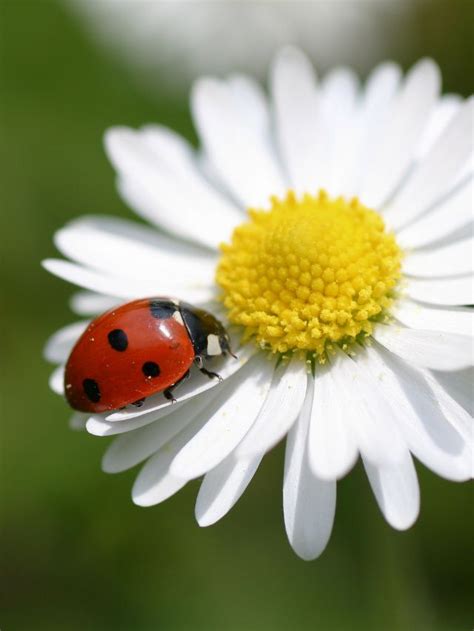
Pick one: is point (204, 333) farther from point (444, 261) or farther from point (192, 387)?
point (444, 261)

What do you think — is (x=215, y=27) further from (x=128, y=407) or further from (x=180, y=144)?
(x=128, y=407)

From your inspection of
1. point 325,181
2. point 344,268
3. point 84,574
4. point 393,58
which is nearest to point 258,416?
point 344,268

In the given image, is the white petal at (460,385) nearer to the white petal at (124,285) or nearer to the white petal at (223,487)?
the white petal at (223,487)

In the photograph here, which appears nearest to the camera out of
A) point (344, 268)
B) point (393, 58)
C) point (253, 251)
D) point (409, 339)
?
point (409, 339)

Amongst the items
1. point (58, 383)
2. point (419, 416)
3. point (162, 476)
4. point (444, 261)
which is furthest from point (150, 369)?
point (444, 261)

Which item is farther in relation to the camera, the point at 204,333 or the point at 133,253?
the point at 133,253

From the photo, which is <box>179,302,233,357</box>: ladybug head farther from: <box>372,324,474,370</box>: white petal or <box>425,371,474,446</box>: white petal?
<box>425,371,474,446</box>: white petal

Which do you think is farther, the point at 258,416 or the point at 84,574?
the point at 84,574

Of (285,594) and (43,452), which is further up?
(43,452)

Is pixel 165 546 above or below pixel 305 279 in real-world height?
below
